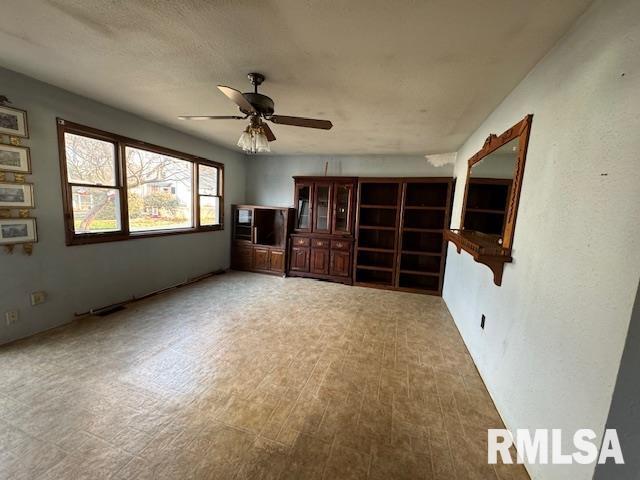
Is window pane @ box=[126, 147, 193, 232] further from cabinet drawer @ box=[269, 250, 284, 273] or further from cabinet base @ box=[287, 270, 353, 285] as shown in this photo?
cabinet base @ box=[287, 270, 353, 285]

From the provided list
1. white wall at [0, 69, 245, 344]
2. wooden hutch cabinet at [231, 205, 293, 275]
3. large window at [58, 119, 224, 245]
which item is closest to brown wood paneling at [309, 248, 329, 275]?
wooden hutch cabinet at [231, 205, 293, 275]

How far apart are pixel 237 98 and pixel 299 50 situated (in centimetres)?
52

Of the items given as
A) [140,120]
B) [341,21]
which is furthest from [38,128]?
[341,21]

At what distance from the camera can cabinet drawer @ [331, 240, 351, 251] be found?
4.74 metres

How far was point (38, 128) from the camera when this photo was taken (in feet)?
7.99

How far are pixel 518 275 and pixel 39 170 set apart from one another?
4.17 m

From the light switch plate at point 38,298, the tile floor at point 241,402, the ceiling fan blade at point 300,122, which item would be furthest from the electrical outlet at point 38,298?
the ceiling fan blade at point 300,122

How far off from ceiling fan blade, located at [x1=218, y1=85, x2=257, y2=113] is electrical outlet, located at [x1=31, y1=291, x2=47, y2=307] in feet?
9.01

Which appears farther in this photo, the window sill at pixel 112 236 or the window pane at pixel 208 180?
the window pane at pixel 208 180

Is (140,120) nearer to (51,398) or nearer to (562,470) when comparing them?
(51,398)

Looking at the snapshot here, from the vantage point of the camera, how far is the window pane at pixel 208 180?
14.7 ft

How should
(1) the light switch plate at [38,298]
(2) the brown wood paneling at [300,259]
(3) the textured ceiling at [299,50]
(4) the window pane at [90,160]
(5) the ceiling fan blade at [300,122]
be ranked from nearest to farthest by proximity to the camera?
(3) the textured ceiling at [299,50] < (5) the ceiling fan blade at [300,122] < (1) the light switch plate at [38,298] < (4) the window pane at [90,160] < (2) the brown wood paneling at [300,259]

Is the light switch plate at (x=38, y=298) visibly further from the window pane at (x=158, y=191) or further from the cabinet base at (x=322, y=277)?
the cabinet base at (x=322, y=277)

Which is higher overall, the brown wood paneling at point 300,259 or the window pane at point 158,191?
the window pane at point 158,191
